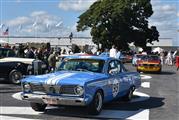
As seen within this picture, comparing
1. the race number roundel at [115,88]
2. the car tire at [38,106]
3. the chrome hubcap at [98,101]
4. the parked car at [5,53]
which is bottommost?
the car tire at [38,106]

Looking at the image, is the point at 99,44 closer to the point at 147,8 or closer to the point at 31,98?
the point at 147,8

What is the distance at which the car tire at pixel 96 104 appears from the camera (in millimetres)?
10419

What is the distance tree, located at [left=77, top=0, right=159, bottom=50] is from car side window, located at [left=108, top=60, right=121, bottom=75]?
49628 mm

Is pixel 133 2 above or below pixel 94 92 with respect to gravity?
above

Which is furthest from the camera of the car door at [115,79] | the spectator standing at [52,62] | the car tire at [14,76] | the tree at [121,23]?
the tree at [121,23]

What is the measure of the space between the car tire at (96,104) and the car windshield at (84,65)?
3.46ft

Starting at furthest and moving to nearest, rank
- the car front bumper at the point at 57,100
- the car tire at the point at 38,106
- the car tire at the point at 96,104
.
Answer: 1. the car tire at the point at 38,106
2. the car tire at the point at 96,104
3. the car front bumper at the point at 57,100

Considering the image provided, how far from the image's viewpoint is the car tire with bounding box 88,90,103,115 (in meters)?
10.4

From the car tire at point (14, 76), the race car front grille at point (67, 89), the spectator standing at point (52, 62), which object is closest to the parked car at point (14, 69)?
the car tire at point (14, 76)

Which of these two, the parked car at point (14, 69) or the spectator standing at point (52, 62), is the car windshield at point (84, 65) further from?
the spectator standing at point (52, 62)

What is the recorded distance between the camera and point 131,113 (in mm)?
11164

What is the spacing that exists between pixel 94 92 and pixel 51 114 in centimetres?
118

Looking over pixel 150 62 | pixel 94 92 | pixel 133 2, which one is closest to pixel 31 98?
pixel 94 92

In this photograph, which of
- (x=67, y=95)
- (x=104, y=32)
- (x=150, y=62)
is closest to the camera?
(x=67, y=95)
